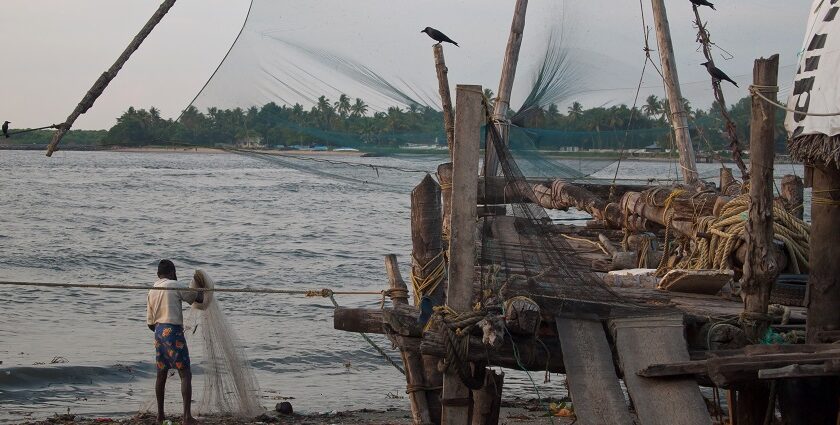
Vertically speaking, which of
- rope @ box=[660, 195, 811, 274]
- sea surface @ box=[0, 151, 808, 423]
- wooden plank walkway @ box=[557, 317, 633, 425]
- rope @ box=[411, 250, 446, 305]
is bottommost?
sea surface @ box=[0, 151, 808, 423]

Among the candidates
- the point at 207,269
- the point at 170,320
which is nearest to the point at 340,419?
the point at 170,320

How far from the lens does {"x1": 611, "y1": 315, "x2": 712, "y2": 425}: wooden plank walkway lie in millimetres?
4621

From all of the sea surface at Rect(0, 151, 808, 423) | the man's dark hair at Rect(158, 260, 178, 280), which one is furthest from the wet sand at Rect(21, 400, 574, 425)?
the man's dark hair at Rect(158, 260, 178, 280)

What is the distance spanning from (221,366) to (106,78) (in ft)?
10.2

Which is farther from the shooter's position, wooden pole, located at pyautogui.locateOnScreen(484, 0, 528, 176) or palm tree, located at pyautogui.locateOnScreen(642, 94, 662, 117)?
palm tree, located at pyautogui.locateOnScreen(642, 94, 662, 117)

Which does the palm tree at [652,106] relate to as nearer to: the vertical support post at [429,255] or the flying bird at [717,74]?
the flying bird at [717,74]

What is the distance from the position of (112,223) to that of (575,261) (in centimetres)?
2140

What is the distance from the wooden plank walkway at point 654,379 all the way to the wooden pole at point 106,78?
312 cm

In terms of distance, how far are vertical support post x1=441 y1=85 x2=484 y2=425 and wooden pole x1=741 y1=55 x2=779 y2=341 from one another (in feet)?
5.01

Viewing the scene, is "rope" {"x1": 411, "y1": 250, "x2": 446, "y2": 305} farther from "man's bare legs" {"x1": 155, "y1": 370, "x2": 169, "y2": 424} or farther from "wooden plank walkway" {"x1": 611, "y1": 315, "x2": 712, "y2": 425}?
"man's bare legs" {"x1": 155, "y1": 370, "x2": 169, "y2": 424}

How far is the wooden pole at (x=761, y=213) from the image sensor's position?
5324 millimetres

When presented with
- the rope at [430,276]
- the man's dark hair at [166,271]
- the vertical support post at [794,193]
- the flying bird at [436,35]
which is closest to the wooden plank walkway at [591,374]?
the rope at [430,276]

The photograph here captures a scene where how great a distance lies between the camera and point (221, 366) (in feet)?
25.9

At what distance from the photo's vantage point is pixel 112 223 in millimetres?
25219
